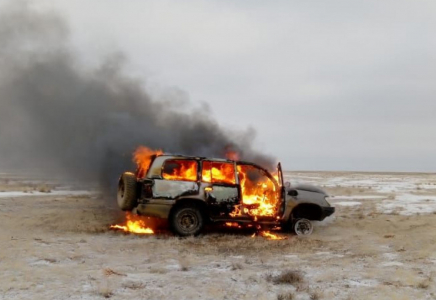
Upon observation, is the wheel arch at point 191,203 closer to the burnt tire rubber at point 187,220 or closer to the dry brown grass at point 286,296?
the burnt tire rubber at point 187,220

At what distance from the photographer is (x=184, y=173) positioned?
1046 cm

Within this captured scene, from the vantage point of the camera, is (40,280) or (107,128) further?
(107,128)

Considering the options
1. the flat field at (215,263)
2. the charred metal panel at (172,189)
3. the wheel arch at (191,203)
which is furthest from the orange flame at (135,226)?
the charred metal panel at (172,189)

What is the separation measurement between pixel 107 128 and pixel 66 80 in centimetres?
574

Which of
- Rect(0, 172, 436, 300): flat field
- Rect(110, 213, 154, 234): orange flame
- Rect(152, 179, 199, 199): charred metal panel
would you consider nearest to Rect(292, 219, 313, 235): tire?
Rect(0, 172, 436, 300): flat field

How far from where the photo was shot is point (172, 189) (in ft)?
33.0

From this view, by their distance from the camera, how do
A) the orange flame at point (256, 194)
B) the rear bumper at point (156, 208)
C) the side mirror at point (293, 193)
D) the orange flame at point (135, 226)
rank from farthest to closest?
the orange flame at point (135, 226) → the side mirror at point (293, 193) → the orange flame at point (256, 194) → the rear bumper at point (156, 208)

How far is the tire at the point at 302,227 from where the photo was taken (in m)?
10.9

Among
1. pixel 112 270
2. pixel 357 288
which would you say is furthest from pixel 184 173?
pixel 357 288

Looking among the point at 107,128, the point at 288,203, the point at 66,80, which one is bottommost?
the point at 288,203

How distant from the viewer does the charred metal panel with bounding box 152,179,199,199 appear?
9.98m

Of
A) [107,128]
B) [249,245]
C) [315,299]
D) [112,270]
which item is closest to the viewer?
[315,299]

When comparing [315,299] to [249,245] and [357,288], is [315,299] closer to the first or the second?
[357,288]

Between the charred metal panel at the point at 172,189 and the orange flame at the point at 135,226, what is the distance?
149cm
